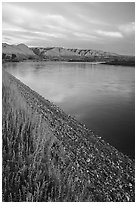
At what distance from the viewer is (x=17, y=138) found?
3656 millimetres

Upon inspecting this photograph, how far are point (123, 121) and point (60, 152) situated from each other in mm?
6446

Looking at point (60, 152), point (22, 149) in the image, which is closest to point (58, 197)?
point (22, 149)

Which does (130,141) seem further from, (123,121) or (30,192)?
(30,192)

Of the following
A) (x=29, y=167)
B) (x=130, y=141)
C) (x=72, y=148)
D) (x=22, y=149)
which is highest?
(x=22, y=149)

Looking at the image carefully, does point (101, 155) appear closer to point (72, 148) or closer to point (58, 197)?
point (72, 148)

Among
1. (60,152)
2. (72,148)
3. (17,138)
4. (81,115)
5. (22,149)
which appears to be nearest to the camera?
(22,149)

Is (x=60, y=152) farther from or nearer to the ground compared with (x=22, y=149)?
nearer to the ground

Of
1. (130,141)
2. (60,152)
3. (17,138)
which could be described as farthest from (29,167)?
(130,141)

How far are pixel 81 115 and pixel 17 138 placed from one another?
282 inches

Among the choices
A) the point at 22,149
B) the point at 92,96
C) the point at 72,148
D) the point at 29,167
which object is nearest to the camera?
the point at 29,167

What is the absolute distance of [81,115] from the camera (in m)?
10.7

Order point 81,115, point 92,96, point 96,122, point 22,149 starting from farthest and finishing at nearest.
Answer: point 92,96
point 81,115
point 96,122
point 22,149

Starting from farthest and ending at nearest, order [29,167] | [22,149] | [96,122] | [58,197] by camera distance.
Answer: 1. [96,122]
2. [22,149]
3. [29,167]
4. [58,197]

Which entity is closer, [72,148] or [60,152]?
[60,152]
